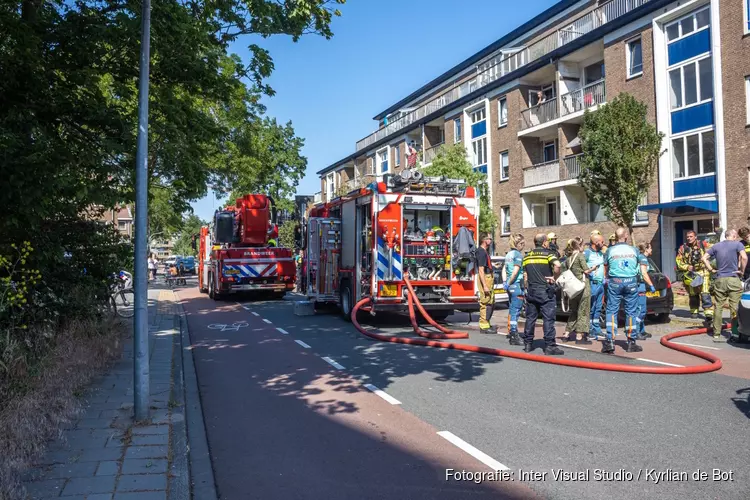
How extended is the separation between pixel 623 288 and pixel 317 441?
223 inches

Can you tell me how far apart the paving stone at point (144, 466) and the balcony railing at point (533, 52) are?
2362cm

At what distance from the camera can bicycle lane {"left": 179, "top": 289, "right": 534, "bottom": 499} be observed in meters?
4.04

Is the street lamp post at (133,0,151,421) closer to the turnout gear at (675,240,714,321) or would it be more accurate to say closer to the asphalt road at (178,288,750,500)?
the asphalt road at (178,288,750,500)

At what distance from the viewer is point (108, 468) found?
166 inches

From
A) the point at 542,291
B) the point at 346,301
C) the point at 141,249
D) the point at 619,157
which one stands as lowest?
the point at 346,301

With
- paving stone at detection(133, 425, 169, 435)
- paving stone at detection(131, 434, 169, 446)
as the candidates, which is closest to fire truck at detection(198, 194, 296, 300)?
paving stone at detection(133, 425, 169, 435)

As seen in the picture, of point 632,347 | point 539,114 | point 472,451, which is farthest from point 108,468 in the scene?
point 539,114

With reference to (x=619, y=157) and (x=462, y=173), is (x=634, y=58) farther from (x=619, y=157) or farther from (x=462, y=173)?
(x=462, y=173)

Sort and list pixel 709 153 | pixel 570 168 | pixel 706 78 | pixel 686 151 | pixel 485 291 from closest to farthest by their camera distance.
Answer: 1. pixel 485 291
2. pixel 709 153
3. pixel 706 78
4. pixel 686 151
5. pixel 570 168

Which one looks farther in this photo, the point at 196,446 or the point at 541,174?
the point at 541,174

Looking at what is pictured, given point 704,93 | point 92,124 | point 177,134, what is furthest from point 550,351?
point 704,93

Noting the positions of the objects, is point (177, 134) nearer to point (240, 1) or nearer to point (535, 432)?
point (240, 1)

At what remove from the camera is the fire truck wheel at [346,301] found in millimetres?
13031

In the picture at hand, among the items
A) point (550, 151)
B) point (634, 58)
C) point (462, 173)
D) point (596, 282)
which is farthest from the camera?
point (550, 151)
